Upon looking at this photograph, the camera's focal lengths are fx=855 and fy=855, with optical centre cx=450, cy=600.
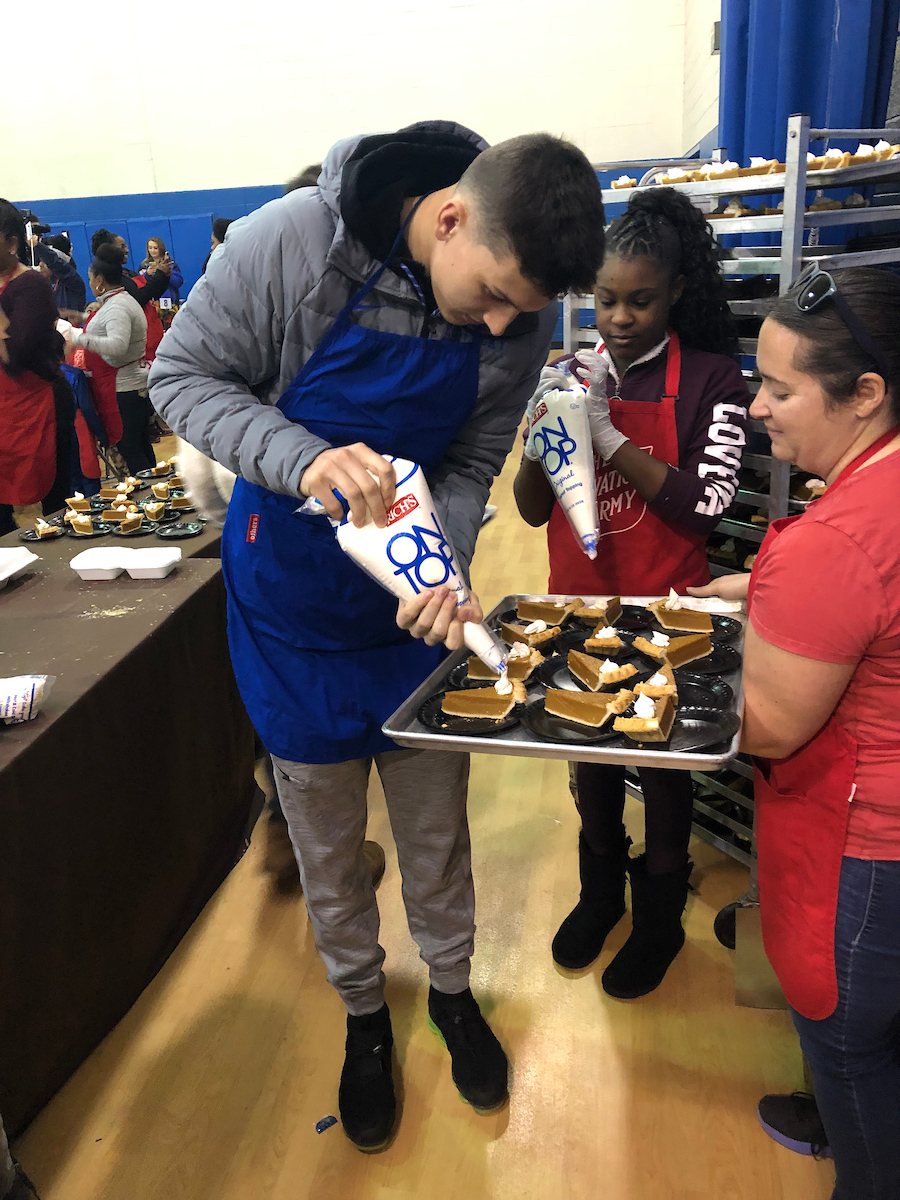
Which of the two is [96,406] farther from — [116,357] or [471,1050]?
[471,1050]

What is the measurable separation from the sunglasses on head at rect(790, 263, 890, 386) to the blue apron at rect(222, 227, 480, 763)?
1.71ft

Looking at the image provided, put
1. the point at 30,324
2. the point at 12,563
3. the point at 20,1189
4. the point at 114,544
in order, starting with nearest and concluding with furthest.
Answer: the point at 20,1189 → the point at 12,563 → the point at 114,544 → the point at 30,324

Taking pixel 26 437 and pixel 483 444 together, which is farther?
pixel 26 437

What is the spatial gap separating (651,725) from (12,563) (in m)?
1.91

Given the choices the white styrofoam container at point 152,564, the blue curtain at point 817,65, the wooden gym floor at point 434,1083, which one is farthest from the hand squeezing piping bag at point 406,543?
the blue curtain at point 817,65

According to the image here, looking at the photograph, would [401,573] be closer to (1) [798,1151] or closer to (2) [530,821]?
(1) [798,1151]

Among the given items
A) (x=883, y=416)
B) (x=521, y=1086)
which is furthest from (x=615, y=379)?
(x=521, y=1086)

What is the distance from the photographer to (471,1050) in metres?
1.80

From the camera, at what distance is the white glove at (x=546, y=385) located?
1745 mm

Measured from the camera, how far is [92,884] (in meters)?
1.86

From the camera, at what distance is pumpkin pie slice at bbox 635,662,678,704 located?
137 centimetres

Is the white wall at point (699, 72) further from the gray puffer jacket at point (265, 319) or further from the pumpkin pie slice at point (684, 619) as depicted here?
the gray puffer jacket at point (265, 319)

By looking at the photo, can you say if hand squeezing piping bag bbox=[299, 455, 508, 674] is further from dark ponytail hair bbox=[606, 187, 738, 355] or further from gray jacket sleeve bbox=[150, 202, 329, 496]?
dark ponytail hair bbox=[606, 187, 738, 355]

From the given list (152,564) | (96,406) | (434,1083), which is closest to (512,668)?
(434,1083)
